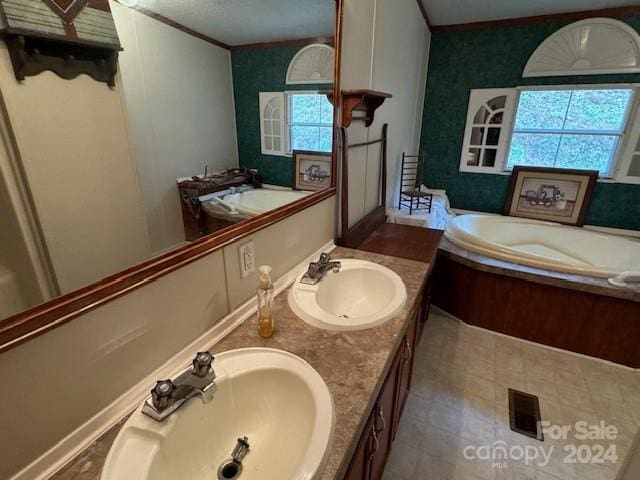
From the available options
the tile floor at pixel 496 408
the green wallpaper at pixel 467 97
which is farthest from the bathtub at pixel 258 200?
the green wallpaper at pixel 467 97

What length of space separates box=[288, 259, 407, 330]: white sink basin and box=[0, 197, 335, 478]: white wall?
251 mm

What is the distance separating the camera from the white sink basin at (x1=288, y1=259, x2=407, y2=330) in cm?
102

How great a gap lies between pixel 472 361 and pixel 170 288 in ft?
6.63

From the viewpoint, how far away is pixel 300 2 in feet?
3.81

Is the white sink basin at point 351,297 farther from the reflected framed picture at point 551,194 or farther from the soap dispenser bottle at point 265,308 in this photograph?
the reflected framed picture at point 551,194

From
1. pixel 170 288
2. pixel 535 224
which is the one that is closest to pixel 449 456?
pixel 170 288

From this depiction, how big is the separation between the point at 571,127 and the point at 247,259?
348 cm

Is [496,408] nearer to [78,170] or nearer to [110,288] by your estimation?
[110,288]

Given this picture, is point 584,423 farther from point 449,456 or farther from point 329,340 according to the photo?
point 329,340

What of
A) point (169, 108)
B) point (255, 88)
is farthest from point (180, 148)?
point (255, 88)

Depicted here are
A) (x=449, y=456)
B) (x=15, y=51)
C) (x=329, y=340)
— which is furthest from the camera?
(x=449, y=456)

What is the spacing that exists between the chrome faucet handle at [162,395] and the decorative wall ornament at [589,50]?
12.4ft

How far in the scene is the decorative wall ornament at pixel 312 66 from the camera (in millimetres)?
1191

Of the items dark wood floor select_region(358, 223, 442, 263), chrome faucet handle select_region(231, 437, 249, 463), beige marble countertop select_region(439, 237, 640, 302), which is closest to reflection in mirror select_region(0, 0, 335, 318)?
chrome faucet handle select_region(231, 437, 249, 463)
